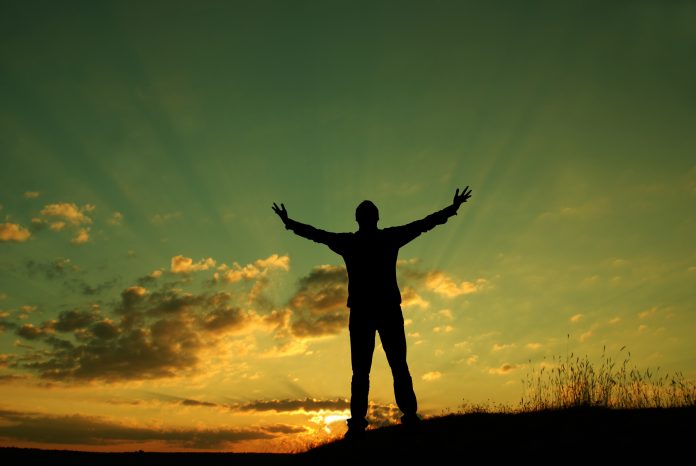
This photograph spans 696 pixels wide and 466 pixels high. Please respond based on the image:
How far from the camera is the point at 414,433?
9594 mm

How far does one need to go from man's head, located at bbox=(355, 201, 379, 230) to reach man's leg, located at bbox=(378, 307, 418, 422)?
1.59 m

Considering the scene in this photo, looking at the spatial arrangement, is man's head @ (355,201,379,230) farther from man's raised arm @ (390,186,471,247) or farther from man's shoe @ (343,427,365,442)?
man's shoe @ (343,427,365,442)

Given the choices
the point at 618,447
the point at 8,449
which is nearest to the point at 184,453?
the point at 8,449

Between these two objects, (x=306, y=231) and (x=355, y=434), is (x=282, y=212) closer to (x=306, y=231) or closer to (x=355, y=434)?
(x=306, y=231)

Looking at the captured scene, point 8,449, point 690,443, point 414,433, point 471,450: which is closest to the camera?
point 690,443

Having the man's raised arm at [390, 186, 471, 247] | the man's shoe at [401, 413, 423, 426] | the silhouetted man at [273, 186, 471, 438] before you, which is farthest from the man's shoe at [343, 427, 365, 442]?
the man's raised arm at [390, 186, 471, 247]

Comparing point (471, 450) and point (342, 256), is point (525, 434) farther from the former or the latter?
point (342, 256)

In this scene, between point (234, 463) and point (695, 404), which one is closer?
point (695, 404)

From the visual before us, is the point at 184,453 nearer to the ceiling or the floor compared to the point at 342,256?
nearer to the floor

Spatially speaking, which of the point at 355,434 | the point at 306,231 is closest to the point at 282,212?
the point at 306,231

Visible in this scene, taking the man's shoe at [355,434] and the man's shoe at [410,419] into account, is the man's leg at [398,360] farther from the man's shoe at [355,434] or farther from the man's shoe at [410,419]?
the man's shoe at [355,434]

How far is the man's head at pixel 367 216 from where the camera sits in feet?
33.8

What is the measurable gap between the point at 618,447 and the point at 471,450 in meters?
1.97

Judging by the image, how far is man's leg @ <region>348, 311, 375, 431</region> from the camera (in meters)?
9.92
